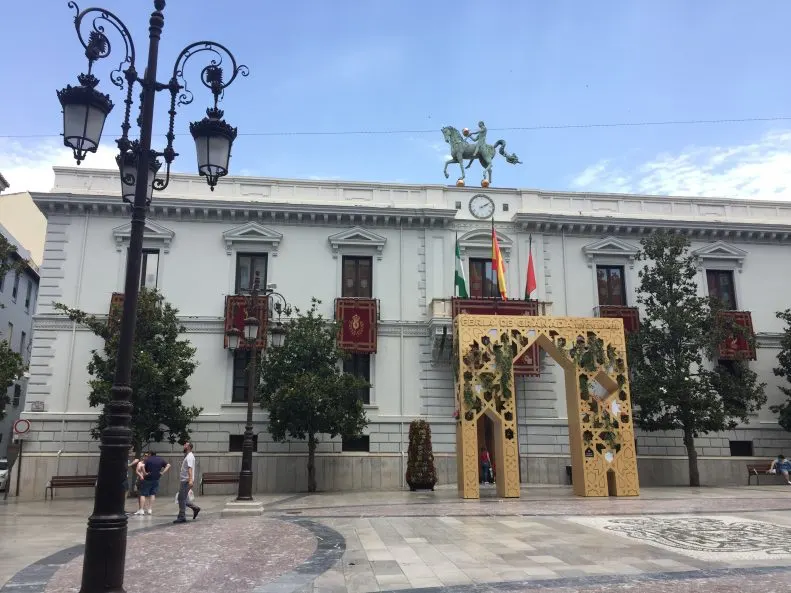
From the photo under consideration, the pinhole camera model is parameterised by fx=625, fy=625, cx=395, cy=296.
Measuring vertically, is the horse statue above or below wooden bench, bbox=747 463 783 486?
above

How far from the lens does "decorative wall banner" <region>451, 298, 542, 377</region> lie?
80.3ft

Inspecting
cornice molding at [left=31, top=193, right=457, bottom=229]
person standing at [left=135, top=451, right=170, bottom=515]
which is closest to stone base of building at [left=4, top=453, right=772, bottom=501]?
person standing at [left=135, top=451, right=170, bottom=515]

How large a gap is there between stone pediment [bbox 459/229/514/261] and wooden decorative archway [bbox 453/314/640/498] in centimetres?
713

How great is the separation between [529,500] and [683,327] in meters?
10.3

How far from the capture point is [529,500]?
57.9ft

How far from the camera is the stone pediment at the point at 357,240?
25.9 m

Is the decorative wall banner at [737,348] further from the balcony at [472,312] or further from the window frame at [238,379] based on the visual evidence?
the window frame at [238,379]

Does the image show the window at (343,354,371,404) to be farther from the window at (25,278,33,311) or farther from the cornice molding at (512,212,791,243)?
the window at (25,278,33,311)

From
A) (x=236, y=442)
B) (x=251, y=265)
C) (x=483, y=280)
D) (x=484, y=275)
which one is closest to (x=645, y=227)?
(x=484, y=275)

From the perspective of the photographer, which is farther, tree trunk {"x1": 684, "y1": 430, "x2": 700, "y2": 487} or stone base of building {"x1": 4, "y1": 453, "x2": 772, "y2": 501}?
tree trunk {"x1": 684, "y1": 430, "x2": 700, "y2": 487}

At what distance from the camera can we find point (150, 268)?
25172 mm

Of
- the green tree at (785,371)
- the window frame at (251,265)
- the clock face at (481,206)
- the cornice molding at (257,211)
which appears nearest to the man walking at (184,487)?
the window frame at (251,265)

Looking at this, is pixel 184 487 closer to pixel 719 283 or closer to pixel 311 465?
pixel 311 465

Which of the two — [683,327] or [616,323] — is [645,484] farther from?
[616,323]
